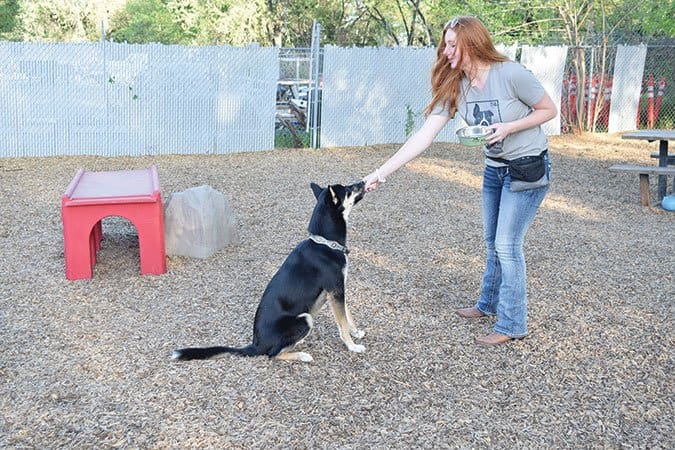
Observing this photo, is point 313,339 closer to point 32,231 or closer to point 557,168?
point 32,231

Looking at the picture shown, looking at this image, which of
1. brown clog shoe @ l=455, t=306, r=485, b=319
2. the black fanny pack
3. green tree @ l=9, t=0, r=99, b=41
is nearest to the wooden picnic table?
brown clog shoe @ l=455, t=306, r=485, b=319

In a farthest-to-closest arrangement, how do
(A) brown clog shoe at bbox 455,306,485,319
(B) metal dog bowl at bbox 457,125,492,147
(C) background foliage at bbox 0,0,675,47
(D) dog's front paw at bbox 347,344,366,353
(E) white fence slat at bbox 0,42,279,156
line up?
(C) background foliage at bbox 0,0,675,47
(E) white fence slat at bbox 0,42,279,156
(A) brown clog shoe at bbox 455,306,485,319
(D) dog's front paw at bbox 347,344,366,353
(B) metal dog bowl at bbox 457,125,492,147

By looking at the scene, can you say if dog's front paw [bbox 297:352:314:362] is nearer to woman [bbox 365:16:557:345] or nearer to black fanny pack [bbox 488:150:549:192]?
woman [bbox 365:16:557:345]

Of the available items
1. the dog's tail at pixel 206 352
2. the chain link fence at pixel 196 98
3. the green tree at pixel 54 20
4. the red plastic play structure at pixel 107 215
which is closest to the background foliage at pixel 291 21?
the green tree at pixel 54 20

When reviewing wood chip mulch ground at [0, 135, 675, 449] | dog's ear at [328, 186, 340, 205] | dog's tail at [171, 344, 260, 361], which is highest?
dog's ear at [328, 186, 340, 205]

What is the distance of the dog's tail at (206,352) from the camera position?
4137 mm

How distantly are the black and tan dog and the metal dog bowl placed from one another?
0.66 metres

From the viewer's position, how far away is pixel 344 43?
2958 centimetres

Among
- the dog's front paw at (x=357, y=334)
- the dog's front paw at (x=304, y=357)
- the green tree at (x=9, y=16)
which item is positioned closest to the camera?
the dog's front paw at (x=304, y=357)

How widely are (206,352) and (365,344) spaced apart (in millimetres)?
1025

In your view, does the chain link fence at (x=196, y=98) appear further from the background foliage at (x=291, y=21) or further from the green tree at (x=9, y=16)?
the green tree at (x=9, y=16)

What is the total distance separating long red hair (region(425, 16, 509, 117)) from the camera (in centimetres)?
405

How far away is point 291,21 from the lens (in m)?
28.8

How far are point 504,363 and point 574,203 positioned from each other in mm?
5527
